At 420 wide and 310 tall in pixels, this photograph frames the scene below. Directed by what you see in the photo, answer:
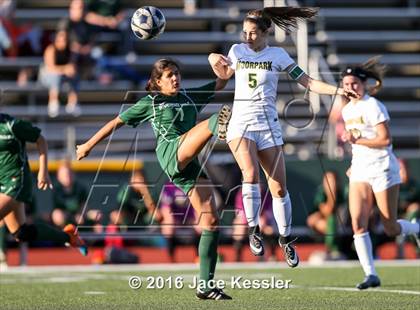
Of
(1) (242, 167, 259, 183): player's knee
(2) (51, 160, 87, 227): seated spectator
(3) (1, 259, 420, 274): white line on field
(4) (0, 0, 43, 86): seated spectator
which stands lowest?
(3) (1, 259, 420, 274): white line on field

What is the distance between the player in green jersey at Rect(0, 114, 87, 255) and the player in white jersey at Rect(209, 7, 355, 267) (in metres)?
2.06

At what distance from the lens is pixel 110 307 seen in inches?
305

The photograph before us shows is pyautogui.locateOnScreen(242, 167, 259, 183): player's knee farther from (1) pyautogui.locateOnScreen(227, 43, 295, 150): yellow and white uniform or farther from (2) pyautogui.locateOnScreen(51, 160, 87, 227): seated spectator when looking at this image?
(2) pyautogui.locateOnScreen(51, 160, 87, 227): seated spectator

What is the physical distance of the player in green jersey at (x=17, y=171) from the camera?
9688mm

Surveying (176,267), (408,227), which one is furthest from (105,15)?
(408,227)

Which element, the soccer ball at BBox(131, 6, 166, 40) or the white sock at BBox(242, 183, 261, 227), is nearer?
the white sock at BBox(242, 183, 261, 227)

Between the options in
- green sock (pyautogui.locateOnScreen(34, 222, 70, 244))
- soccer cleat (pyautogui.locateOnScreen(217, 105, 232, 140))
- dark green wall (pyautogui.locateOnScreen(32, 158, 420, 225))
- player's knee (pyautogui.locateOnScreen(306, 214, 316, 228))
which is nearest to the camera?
soccer cleat (pyautogui.locateOnScreen(217, 105, 232, 140))

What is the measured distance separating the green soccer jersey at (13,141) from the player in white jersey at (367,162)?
2795mm

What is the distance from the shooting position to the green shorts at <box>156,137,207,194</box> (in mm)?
8344

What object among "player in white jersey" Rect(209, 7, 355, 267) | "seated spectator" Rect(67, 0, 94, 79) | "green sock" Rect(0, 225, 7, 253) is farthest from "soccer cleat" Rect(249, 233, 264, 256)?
"seated spectator" Rect(67, 0, 94, 79)

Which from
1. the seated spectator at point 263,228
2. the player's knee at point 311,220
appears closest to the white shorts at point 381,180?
the seated spectator at point 263,228

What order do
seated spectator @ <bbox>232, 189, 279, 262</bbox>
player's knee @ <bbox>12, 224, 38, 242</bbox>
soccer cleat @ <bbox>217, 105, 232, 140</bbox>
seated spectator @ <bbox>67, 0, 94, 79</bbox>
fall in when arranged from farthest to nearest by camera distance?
seated spectator @ <bbox>67, 0, 94, 79</bbox> < seated spectator @ <bbox>232, 189, 279, 262</bbox> < player's knee @ <bbox>12, 224, 38, 242</bbox> < soccer cleat @ <bbox>217, 105, 232, 140</bbox>

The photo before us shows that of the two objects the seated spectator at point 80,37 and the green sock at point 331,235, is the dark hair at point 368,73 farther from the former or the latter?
the seated spectator at point 80,37

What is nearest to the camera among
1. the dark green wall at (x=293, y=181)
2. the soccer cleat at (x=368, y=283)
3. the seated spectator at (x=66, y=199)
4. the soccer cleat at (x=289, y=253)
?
the soccer cleat at (x=289, y=253)
